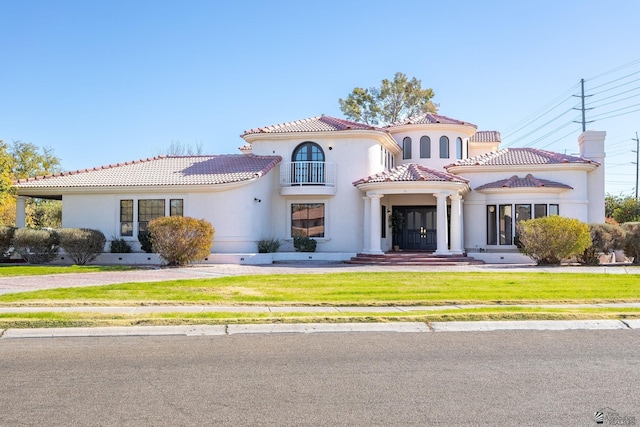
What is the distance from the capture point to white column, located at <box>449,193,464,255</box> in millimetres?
26625

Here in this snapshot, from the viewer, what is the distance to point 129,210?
2652 cm

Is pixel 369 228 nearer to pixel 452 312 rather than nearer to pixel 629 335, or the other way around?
pixel 452 312

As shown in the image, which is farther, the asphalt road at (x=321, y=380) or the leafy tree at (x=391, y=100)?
the leafy tree at (x=391, y=100)

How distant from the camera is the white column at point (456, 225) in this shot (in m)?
26.6

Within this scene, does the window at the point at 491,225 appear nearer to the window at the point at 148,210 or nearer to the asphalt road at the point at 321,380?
the window at the point at 148,210

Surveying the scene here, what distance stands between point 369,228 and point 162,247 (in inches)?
367

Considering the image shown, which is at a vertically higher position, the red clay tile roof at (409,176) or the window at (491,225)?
the red clay tile roof at (409,176)

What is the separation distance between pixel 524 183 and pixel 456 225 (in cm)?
388

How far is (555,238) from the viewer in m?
22.7

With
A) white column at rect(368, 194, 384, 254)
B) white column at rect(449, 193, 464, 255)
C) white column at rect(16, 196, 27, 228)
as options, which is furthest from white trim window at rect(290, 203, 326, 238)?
white column at rect(16, 196, 27, 228)

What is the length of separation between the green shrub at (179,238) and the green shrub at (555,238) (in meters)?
12.3

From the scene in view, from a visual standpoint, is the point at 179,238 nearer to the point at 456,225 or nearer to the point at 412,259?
the point at 412,259

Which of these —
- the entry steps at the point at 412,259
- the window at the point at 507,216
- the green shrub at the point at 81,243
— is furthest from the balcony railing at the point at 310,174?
the green shrub at the point at 81,243

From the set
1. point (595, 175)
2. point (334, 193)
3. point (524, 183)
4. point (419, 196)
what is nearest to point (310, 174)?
point (334, 193)
